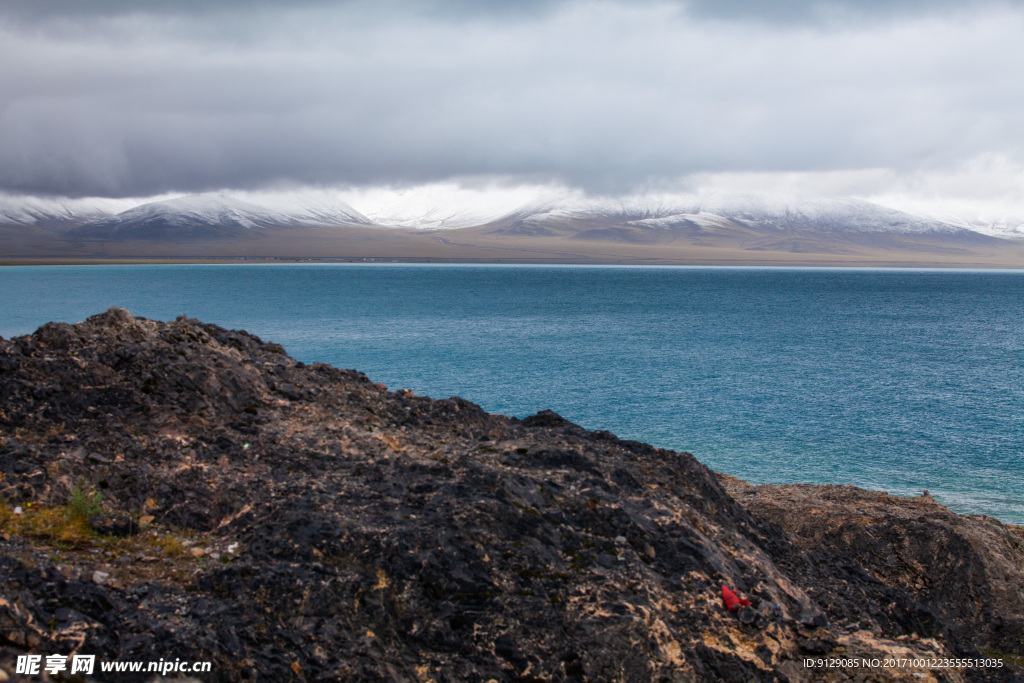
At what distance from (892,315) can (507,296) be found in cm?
6703

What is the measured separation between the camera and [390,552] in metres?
9.73

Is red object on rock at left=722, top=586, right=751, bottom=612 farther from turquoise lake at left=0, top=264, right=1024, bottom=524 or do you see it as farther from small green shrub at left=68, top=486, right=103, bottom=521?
turquoise lake at left=0, top=264, right=1024, bottom=524

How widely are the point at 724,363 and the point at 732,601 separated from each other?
Result: 162 ft

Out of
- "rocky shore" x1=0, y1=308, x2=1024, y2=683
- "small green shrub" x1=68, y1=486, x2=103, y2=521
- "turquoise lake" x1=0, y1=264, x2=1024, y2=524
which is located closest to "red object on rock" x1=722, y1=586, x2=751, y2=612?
"rocky shore" x1=0, y1=308, x2=1024, y2=683

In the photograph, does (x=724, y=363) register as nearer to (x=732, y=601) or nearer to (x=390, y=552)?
(x=732, y=601)

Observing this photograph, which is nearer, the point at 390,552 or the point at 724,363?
the point at 390,552

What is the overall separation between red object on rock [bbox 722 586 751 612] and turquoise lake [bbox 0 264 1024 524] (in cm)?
1950

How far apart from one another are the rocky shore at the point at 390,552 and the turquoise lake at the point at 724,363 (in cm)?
1650

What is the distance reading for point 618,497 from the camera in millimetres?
12039

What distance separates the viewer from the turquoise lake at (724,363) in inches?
1271

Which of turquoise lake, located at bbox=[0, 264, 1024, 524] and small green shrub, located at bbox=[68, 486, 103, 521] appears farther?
turquoise lake, located at bbox=[0, 264, 1024, 524]

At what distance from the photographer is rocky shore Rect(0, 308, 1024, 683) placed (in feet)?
27.6

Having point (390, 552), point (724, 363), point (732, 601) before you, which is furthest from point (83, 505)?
point (724, 363)

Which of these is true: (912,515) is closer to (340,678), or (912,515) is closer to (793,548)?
(793,548)
